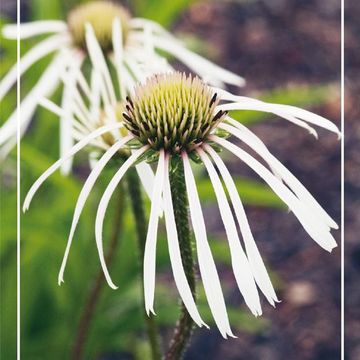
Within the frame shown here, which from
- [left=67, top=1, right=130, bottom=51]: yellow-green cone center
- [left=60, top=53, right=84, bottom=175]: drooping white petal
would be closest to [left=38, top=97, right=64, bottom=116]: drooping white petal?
[left=60, top=53, right=84, bottom=175]: drooping white petal

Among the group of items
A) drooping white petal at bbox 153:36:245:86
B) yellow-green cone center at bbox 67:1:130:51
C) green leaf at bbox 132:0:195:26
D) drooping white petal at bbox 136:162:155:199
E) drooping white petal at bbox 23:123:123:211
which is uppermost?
green leaf at bbox 132:0:195:26

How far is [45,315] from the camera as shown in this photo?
4.49 feet

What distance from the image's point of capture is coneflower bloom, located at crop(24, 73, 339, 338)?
556 millimetres

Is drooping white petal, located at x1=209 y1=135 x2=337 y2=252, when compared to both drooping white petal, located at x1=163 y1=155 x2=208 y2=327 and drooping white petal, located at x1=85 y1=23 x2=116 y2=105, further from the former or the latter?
drooping white petal, located at x1=85 y1=23 x2=116 y2=105

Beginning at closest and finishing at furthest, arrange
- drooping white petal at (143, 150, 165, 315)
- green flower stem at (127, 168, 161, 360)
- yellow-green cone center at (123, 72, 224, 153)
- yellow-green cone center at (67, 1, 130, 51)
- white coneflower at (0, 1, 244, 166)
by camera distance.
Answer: drooping white petal at (143, 150, 165, 315)
yellow-green cone center at (123, 72, 224, 153)
green flower stem at (127, 168, 161, 360)
white coneflower at (0, 1, 244, 166)
yellow-green cone center at (67, 1, 130, 51)

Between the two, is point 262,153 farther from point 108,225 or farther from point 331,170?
point 331,170

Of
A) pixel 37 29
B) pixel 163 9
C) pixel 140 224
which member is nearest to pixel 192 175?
pixel 140 224

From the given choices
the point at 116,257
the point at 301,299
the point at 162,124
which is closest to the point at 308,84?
the point at 301,299

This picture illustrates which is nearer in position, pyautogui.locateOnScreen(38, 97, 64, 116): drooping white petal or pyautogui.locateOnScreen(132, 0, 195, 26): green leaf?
pyautogui.locateOnScreen(38, 97, 64, 116): drooping white petal

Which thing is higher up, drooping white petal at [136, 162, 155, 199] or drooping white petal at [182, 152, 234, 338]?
drooping white petal at [136, 162, 155, 199]

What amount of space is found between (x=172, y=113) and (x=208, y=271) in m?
0.15

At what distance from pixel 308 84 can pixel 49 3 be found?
86 cm

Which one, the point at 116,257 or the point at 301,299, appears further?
the point at 301,299

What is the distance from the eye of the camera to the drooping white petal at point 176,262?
1.81 ft
